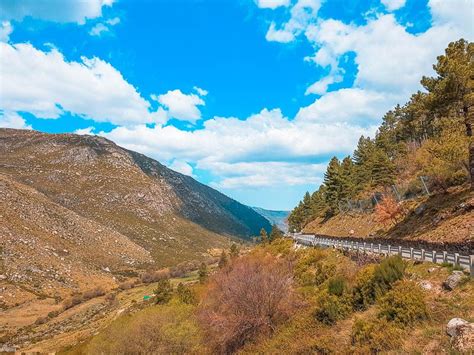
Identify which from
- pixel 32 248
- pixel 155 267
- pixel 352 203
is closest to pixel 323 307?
pixel 352 203

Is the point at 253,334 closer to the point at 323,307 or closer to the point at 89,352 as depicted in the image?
the point at 323,307

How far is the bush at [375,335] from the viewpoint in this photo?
15789mm

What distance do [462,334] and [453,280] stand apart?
588 cm

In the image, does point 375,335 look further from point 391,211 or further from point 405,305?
point 391,211

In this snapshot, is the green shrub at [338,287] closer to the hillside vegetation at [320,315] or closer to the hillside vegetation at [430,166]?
the hillside vegetation at [320,315]

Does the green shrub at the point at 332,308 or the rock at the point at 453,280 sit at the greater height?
the rock at the point at 453,280

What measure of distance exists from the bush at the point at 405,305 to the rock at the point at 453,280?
4.12 ft

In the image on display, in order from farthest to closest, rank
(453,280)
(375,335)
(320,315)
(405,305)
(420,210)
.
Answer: (420,210)
(320,315)
(453,280)
(405,305)
(375,335)

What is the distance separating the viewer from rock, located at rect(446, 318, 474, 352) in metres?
12.1

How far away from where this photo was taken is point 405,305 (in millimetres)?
17125

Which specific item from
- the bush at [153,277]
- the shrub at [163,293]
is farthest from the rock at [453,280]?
the bush at [153,277]

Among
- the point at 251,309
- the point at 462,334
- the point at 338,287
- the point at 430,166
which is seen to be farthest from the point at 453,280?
the point at 430,166

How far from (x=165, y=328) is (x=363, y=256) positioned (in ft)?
79.6

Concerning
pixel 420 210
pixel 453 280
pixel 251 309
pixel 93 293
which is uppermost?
pixel 420 210
